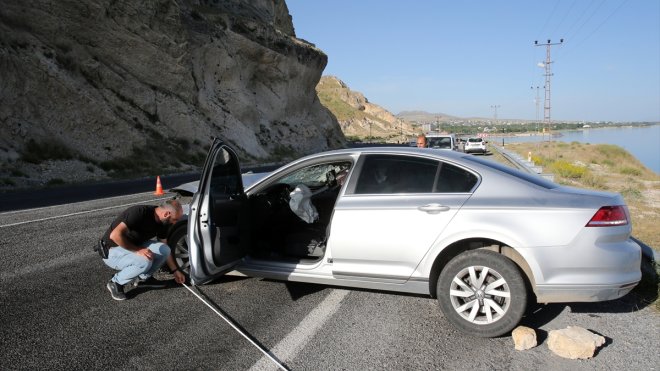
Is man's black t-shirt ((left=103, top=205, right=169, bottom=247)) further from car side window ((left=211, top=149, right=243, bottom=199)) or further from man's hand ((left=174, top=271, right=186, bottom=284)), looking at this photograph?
car side window ((left=211, top=149, right=243, bottom=199))

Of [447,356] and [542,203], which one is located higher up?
[542,203]

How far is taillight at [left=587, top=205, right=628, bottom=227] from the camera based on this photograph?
12.6 feet

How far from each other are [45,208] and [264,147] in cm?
3019

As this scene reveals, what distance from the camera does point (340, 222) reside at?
14.7 feet

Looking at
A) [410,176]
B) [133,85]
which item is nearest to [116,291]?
[410,176]

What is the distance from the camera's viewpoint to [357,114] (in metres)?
129

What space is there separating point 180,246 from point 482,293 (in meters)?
3.30

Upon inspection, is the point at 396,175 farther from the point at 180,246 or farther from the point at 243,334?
the point at 180,246

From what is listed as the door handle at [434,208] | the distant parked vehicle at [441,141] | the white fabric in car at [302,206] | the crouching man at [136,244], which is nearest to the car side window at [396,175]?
the door handle at [434,208]

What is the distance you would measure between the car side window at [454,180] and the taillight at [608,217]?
97cm

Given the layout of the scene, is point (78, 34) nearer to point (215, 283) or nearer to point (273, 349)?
point (215, 283)

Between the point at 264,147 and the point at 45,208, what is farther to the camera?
the point at 264,147

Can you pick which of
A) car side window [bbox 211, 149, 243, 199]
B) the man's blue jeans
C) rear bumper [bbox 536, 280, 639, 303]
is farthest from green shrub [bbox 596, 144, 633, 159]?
the man's blue jeans

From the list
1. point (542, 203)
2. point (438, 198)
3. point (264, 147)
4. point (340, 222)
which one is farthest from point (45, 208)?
point (264, 147)
